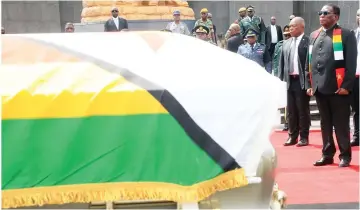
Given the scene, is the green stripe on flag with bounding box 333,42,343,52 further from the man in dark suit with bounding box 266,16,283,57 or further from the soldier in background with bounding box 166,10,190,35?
the man in dark suit with bounding box 266,16,283,57

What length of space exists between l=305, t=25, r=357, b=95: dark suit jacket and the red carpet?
848 millimetres

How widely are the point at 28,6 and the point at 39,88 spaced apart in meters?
16.1

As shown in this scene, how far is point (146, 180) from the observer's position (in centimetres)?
278

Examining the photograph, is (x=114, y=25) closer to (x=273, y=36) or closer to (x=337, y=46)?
(x=273, y=36)

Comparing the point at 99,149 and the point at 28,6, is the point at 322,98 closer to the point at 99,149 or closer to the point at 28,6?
the point at 99,149

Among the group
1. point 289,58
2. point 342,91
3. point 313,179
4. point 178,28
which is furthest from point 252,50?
point 313,179

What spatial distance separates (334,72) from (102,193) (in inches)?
148

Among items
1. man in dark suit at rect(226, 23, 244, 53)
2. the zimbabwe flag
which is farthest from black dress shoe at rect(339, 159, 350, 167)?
man in dark suit at rect(226, 23, 244, 53)

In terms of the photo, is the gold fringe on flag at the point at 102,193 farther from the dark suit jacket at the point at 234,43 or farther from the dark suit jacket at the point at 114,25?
the dark suit jacket at the point at 114,25

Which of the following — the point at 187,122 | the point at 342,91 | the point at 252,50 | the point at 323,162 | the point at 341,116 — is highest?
the point at 187,122

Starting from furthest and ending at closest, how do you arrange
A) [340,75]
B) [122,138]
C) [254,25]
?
[254,25]
[340,75]
[122,138]

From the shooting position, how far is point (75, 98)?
2.73 metres

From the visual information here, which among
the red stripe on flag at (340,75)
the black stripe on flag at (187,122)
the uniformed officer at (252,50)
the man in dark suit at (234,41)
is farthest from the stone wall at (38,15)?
the black stripe on flag at (187,122)

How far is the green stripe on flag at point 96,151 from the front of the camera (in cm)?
270
